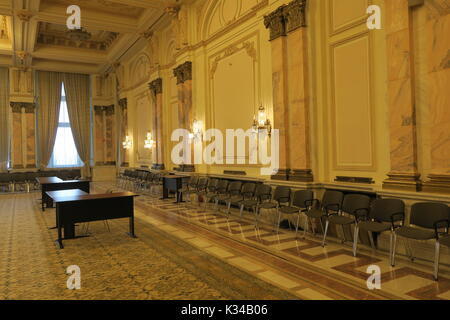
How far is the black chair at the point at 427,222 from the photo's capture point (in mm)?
4050

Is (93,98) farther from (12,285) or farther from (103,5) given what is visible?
(12,285)

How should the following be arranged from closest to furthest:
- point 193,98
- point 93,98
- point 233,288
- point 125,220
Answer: point 233,288
point 125,220
point 193,98
point 93,98

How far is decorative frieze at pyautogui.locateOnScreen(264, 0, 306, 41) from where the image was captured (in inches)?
256

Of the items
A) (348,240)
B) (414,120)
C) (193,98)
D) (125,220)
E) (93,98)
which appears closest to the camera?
(414,120)

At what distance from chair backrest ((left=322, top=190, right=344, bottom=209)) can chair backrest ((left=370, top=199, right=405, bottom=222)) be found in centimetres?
69

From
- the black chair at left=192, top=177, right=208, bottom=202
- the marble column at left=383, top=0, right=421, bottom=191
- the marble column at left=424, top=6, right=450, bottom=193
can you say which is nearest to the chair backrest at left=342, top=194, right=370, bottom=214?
the marble column at left=383, top=0, right=421, bottom=191

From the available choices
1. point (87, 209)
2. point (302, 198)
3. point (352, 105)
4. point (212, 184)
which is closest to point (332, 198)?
point (302, 198)

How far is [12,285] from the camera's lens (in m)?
4.10

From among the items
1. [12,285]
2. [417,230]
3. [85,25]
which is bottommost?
[12,285]

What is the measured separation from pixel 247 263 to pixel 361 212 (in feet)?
6.43

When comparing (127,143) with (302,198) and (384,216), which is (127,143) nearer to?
(302,198)

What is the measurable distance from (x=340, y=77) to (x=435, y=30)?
69.7 inches

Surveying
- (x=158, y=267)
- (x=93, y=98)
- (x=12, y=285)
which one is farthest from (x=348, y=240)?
(x=93, y=98)

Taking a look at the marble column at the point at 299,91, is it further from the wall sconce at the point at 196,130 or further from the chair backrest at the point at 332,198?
the wall sconce at the point at 196,130
